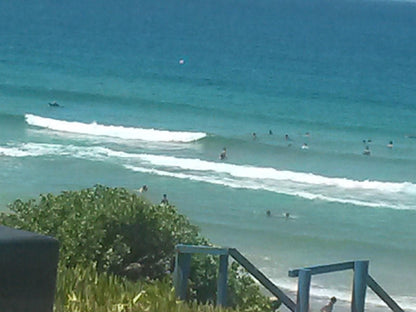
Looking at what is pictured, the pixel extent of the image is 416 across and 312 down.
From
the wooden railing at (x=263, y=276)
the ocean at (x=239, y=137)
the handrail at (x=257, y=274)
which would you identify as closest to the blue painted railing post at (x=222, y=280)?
the wooden railing at (x=263, y=276)

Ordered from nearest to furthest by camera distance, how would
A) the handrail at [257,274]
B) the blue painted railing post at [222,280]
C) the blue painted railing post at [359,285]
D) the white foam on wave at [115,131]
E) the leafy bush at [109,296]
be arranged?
the leafy bush at [109,296] → the handrail at [257,274] → the blue painted railing post at [222,280] → the blue painted railing post at [359,285] → the white foam on wave at [115,131]

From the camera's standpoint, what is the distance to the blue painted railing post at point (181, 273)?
383 inches

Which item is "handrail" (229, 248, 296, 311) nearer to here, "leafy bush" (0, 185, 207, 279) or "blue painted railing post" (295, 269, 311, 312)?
"blue painted railing post" (295, 269, 311, 312)

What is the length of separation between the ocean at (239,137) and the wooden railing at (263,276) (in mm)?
11836

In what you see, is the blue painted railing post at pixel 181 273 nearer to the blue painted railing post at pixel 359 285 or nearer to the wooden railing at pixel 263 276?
the wooden railing at pixel 263 276

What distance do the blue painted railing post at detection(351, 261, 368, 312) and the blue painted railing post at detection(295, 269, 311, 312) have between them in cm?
70

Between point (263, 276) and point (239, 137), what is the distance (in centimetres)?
3614

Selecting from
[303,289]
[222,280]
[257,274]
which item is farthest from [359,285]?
[222,280]

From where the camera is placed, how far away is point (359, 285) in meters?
10.2

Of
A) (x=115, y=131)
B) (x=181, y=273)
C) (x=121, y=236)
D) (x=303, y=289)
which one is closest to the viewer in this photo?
(x=303, y=289)

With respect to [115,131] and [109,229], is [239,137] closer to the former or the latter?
[115,131]

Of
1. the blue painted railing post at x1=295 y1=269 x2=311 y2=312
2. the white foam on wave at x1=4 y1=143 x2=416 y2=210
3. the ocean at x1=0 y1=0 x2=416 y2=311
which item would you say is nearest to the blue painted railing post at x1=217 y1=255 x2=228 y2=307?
the blue painted railing post at x1=295 y1=269 x2=311 y2=312

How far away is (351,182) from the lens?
38.0 m

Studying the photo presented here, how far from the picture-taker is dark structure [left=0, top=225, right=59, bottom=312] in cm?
478
